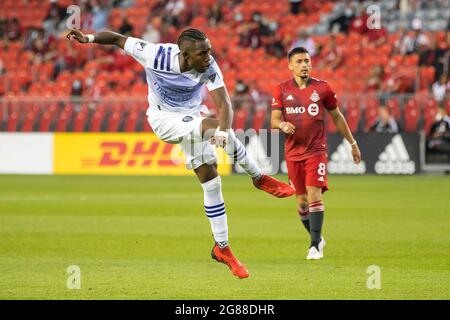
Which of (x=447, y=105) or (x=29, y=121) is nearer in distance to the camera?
(x=447, y=105)

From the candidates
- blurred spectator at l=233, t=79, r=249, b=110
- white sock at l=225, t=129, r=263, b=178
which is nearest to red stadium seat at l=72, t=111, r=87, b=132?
blurred spectator at l=233, t=79, r=249, b=110

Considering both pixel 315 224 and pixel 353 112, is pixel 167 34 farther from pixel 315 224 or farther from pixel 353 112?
pixel 315 224

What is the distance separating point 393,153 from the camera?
2609cm

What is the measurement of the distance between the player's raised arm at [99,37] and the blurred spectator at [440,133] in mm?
16723

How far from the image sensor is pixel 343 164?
26266 millimetres

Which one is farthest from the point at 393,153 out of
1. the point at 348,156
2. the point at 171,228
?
the point at 171,228

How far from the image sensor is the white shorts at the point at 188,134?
9805 millimetres

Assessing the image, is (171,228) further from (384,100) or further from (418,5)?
(418,5)

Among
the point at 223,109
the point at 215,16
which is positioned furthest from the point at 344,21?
the point at 223,109

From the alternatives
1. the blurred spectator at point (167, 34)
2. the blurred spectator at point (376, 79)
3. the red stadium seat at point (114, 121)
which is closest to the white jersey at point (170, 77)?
the blurred spectator at point (376, 79)

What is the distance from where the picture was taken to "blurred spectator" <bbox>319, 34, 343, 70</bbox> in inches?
1121

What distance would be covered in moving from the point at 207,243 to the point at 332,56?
16006 mm

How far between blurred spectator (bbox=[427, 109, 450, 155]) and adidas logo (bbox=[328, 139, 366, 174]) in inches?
71.2
